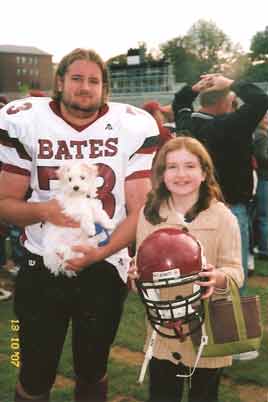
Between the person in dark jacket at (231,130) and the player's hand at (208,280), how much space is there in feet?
6.53

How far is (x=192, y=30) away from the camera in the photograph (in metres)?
72.3

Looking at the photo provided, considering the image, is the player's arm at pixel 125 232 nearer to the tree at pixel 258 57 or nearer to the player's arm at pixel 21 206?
the player's arm at pixel 21 206

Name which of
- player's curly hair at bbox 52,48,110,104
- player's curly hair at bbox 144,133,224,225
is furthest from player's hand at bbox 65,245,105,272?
player's curly hair at bbox 52,48,110,104

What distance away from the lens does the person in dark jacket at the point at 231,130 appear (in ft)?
12.9

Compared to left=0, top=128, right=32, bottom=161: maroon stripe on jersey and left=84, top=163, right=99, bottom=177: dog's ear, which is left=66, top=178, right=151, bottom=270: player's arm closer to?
left=84, top=163, right=99, bottom=177: dog's ear

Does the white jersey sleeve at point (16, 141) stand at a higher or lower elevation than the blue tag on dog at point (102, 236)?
higher

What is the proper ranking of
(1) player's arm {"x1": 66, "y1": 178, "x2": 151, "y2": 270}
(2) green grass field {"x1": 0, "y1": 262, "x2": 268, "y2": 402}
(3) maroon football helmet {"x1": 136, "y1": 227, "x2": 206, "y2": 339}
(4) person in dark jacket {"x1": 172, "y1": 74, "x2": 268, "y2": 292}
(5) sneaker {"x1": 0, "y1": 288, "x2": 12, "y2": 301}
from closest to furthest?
(3) maroon football helmet {"x1": 136, "y1": 227, "x2": 206, "y2": 339}, (1) player's arm {"x1": 66, "y1": 178, "x2": 151, "y2": 270}, (2) green grass field {"x1": 0, "y1": 262, "x2": 268, "y2": 402}, (4) person in dark jacket {"x1": 172, "y1": 74, "x2": 268, "y2": 292}, (5) sneaker {"x1": 0, "y1": 288, "x2": 12, "y2": 301}

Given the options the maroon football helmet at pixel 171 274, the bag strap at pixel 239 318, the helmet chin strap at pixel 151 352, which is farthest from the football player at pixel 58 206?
the bag strap at pixel 239 318

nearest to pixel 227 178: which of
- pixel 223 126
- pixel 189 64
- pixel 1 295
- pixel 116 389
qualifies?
pixel 223 126

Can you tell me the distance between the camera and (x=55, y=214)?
2451 mm

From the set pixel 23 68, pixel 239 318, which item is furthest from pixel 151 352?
pixel 23 68

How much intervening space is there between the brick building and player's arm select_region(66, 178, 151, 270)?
74.5m

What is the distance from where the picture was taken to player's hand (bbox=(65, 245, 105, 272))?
2.44 metres

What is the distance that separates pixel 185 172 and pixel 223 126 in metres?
1.75
